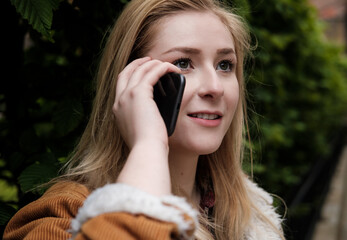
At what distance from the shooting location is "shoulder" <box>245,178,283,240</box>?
1.92 meters

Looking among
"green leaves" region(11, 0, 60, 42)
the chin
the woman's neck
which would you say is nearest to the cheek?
the chin

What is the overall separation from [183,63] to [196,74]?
7 centimetres

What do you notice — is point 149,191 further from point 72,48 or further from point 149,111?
point 72,48

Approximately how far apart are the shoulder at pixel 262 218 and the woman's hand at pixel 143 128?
2.95ft

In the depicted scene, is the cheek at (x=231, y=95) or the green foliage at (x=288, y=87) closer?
the cheek at (x=231, y=95)

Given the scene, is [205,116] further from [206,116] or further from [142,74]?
[142,74]

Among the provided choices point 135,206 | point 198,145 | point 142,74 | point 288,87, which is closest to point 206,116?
point 198,145

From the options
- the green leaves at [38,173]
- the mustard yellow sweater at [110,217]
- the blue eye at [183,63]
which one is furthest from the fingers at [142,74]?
the green leaves at [38,173]

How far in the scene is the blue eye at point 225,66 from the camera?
1739 mm

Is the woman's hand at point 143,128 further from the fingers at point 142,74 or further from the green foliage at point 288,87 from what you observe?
the green foliage at point 288,87

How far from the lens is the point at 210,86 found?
1.58 metres

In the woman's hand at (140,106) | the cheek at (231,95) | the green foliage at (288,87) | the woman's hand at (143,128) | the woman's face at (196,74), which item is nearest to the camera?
the woman's hand at (143,128)

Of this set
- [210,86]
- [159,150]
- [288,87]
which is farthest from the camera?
[288,87]

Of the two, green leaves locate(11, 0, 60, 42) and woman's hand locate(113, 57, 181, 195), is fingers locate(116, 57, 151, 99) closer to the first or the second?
woman's hand locate(113, 57, 181, 195)
